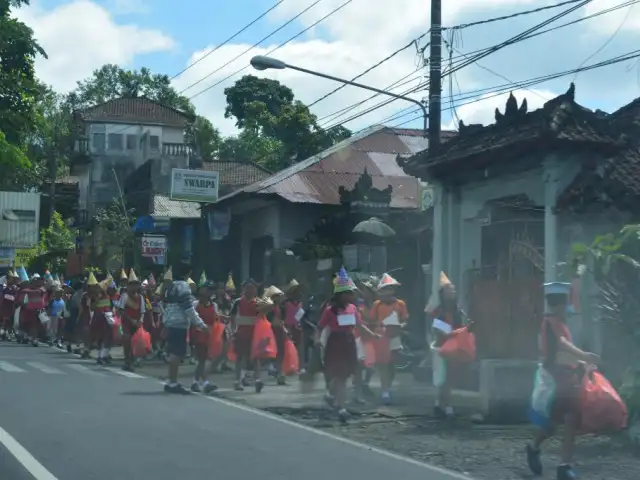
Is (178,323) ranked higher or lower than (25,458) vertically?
higher

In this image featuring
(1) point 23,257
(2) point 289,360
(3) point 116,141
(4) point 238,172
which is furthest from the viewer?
(3) point 116,141

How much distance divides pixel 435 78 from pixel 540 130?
4.12m

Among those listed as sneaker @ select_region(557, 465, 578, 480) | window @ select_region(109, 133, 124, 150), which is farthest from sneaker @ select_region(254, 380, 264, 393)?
window @ select_region(109, 133, 124, 150)

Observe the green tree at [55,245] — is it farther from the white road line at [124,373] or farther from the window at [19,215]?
the white road line at [124,373]

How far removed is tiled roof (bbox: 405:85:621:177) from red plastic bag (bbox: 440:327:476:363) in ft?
11.5

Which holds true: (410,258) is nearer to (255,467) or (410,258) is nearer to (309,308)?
(309,308)

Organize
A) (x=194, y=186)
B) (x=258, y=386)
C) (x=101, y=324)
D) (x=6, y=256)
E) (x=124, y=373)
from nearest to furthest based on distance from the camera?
(x=258, y=386) → (x=124, y=373) → (x=101, y=324) → (x=194, y=186) → (x=6, y=256)

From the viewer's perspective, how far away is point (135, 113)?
232 ft

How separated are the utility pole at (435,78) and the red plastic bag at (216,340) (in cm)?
481

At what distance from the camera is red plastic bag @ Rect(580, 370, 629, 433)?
376 inches

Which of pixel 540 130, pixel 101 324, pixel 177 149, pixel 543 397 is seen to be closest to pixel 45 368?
pixel 101 324

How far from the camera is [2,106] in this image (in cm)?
3131

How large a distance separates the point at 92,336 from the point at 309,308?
4841mm

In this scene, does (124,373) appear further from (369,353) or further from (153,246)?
(153,246)
